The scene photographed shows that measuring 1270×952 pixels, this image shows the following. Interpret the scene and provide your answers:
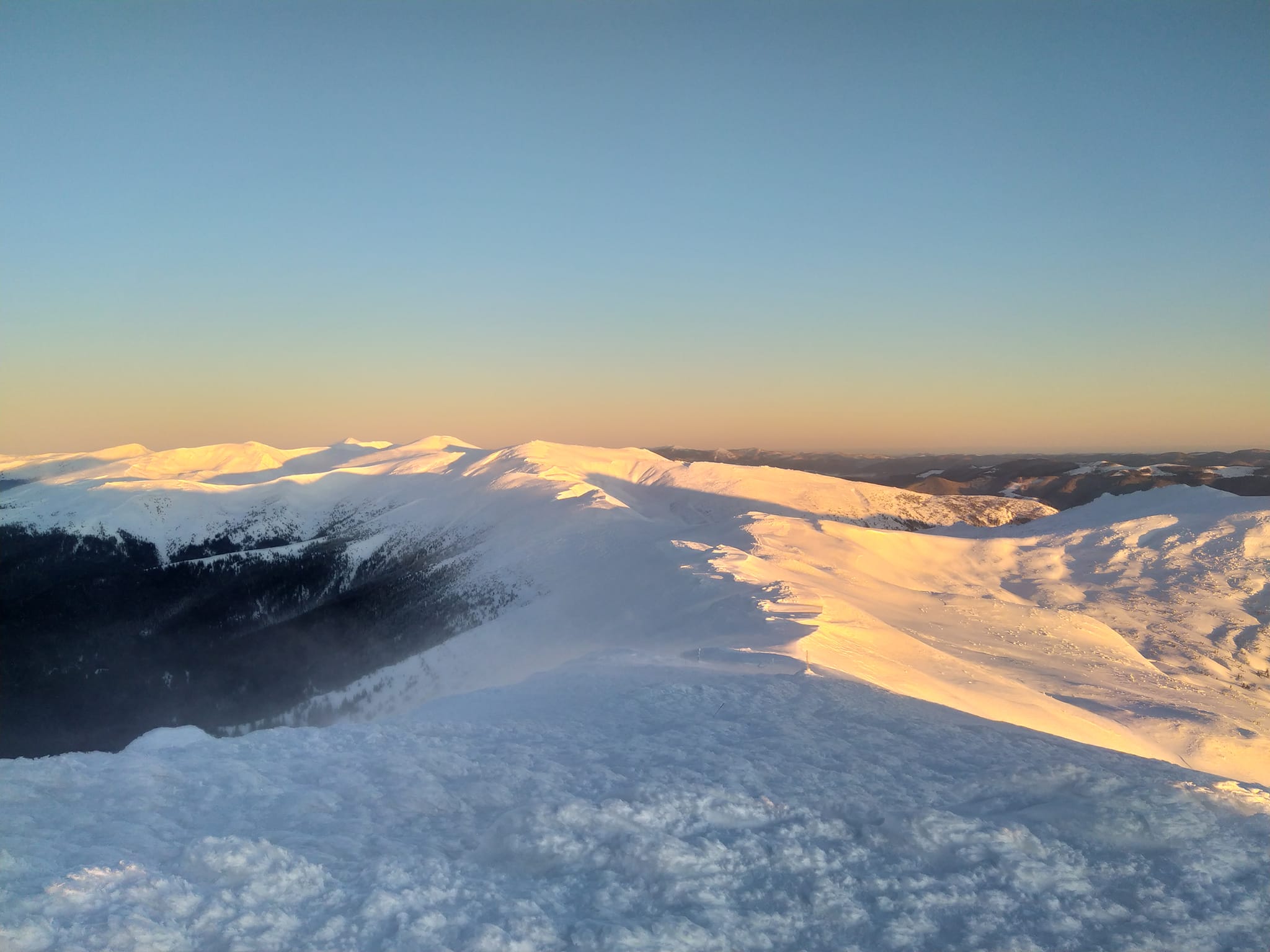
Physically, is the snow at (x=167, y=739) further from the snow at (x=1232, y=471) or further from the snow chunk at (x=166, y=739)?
the snow at (x=1232, y=471)

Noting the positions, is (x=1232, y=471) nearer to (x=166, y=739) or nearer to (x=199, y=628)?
(x=199, y=628)

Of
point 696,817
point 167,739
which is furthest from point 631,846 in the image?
point 167,739

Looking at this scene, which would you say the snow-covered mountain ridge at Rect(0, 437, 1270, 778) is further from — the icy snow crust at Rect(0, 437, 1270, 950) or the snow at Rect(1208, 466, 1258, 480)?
the snow at Rect(1208, 466, 1258, 480)

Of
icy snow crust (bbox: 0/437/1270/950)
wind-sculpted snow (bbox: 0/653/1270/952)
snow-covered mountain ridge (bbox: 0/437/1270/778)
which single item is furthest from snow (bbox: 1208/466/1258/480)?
wind-sculpted snow (bbox: 0/653/1270/952)

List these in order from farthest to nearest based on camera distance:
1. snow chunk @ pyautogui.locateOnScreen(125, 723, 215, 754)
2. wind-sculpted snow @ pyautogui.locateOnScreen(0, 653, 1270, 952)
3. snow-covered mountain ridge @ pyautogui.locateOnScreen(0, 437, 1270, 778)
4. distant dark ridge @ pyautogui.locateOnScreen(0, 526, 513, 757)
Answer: distant dark ridge @ pyautogui.locateOnScreen(0, 526, 513, 757), snow-covered mountain ridge @ pyautogui.locateOnScreen(0, 437, 1270, 778), snow chunk @ pyautogui.locateOnScreen(125, 723, 215, 754), wind-sculpted snow @ pyautogui.locateOnScreen(0, 653, 1270, 952)

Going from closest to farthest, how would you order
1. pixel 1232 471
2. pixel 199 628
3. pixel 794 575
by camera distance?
1. pixel 794 575
2. pixel 199 628
3. pixel 1232 471

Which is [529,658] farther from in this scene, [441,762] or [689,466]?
[689,466]

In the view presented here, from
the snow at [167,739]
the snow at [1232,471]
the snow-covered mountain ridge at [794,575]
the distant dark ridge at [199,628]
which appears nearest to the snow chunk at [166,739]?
the snow at [167,739]
